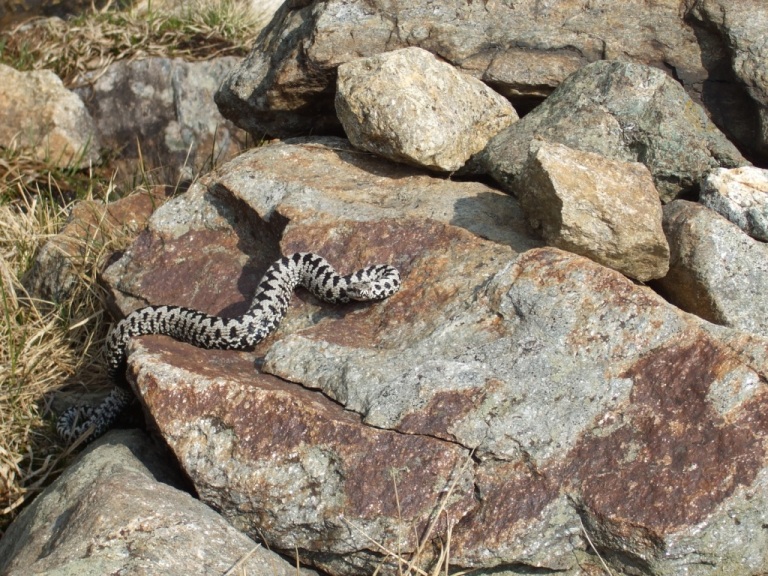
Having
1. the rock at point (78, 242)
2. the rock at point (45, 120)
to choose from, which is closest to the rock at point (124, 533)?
the rock at point (78, 242)

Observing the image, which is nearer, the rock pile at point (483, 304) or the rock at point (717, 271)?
the rock pile at point (483, 304)

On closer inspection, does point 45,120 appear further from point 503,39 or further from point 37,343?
point 503,39

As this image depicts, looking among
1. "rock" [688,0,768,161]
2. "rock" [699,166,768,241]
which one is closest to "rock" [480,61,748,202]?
"rock" [699,166,768,241]

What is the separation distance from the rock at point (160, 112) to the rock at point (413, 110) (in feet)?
13.7

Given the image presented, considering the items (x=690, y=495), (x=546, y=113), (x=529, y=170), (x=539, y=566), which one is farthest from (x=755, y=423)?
(x=546, y=113)

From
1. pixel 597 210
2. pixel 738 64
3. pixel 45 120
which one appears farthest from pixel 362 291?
pixel 45 120

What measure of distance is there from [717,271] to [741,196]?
74 centimetres

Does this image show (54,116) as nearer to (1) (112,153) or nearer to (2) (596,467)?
(1) (112,153)

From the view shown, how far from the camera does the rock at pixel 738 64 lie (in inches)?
295

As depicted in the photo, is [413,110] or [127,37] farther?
[127,37]

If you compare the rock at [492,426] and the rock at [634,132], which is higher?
the rock at [634,132]

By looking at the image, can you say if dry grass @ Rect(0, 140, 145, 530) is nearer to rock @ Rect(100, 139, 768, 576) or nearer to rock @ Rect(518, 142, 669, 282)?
rock @ Rect(100, 139, 768, 576)

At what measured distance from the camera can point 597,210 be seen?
619 cm

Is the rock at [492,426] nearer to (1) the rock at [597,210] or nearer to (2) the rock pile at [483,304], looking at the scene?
(2) the rock pile at [483,304]
